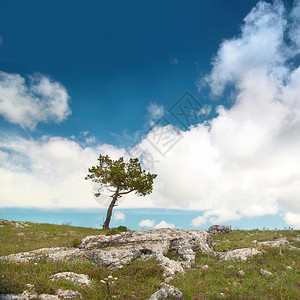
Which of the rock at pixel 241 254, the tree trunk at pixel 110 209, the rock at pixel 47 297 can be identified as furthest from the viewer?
the tree trunk at pixel 110 209

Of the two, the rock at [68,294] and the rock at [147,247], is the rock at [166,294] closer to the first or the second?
the rock at [68,294]

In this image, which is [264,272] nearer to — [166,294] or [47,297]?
[166,294]

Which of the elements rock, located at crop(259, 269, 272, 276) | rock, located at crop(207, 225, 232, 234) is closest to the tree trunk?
rock, located at crop(207, 225, 232, 234)

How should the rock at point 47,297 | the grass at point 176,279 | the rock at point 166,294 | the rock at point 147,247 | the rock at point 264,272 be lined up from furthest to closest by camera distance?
the rock at point 147,247 < the rock at point 264,272 < the grass at point 176,279 < the rock at point 166,294 < the rock at point 47,297

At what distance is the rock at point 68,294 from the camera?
21.3ft

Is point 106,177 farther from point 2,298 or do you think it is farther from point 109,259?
point 2,298

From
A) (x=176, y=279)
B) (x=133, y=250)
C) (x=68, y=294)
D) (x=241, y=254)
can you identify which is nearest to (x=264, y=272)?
(x=241, y=254)

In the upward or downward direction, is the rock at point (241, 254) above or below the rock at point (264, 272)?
above

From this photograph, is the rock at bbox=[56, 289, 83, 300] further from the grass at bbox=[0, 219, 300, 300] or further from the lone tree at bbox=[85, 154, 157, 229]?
the lone tree at bbox=[85, 154, 157, 229]

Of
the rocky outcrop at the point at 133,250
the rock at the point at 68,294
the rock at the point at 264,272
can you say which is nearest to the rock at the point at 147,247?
the rocky outcrop at the point at 133,250

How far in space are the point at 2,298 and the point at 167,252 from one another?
861cm

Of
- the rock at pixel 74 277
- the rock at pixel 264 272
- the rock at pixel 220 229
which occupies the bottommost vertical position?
the rock at pixel 74 277

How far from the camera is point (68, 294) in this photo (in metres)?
6.57

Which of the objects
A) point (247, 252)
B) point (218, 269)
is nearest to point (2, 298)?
point (218, 269)
